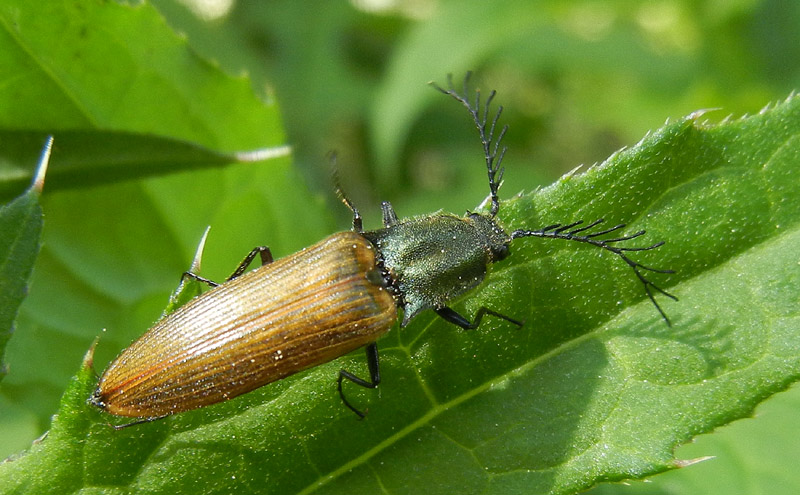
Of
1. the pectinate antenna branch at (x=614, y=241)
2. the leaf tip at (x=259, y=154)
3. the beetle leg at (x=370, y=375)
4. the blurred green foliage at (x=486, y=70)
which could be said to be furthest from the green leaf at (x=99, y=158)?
the pectinate antenna branch at (x=614, y=241)

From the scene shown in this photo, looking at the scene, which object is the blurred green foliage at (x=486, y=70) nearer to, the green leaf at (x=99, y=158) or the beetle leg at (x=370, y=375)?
the green leaf at (x=99, y=158)

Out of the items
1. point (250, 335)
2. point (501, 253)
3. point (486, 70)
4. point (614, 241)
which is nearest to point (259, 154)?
point (250, 335)

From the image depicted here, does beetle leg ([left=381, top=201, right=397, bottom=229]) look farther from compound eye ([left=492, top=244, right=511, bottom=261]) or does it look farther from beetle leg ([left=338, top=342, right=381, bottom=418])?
beetle leg ([left=338, top=342, right=381, bottom=418])

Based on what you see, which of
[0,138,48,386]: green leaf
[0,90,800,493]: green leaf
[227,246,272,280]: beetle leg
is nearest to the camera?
[0,138,48,386]: green leaf

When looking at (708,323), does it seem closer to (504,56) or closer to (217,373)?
(217,373)

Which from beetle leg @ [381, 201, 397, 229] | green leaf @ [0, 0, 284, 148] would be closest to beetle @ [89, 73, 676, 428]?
beetle leg @ [381, 201, 397, 229]

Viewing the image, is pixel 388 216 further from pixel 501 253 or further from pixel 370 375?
pixel 370 375
